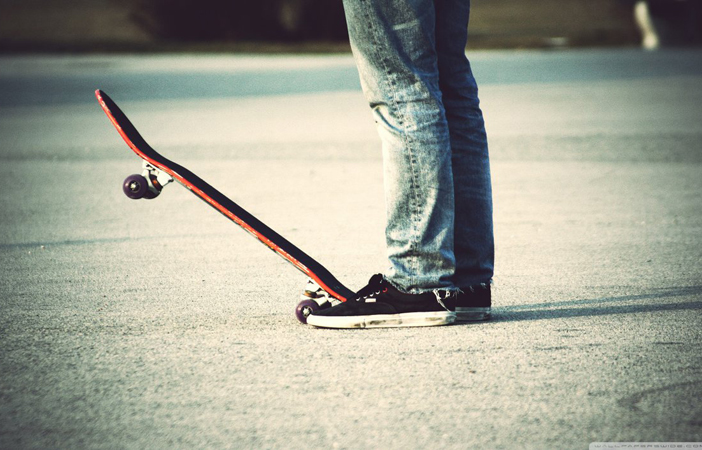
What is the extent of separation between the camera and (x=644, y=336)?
9.82ft

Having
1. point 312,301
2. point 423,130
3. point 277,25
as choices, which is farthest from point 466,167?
point 277,25

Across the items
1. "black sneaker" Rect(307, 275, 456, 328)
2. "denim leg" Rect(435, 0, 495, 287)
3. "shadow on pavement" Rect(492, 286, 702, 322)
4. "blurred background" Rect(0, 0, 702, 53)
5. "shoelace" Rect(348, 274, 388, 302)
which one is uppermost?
"blurred background" Rect(0, 0, 702, 53)

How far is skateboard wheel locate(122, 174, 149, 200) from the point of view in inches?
128

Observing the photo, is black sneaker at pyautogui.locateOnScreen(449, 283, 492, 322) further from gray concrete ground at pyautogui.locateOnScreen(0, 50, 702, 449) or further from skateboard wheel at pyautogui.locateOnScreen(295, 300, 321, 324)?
skateboard wheel at pyautogui.locateOnScreen(295, 300, 321, 324)

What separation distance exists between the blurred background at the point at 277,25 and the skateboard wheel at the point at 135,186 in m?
18.0

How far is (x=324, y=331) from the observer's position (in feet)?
10.2

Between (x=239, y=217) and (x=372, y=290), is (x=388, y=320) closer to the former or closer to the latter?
(x=372, y=290)

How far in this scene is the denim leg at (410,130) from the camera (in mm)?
2949

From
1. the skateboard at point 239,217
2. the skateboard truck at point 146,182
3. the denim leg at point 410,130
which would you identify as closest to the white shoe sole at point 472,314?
the denim leg at point 410,130

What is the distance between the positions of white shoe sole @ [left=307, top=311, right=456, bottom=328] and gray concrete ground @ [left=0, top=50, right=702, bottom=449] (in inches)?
2.0

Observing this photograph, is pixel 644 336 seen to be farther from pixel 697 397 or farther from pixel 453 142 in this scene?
pixel 453 142

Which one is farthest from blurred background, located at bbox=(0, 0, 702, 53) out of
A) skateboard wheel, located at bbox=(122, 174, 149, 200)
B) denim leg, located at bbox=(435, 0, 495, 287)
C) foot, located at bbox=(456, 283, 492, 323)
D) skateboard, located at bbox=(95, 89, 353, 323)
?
skateboard wheel, located at bbox=(122, 174, 149, 200)

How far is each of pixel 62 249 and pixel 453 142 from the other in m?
2.15

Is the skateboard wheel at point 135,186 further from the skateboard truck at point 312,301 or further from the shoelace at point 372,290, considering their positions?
the shoelace at point 372,290
